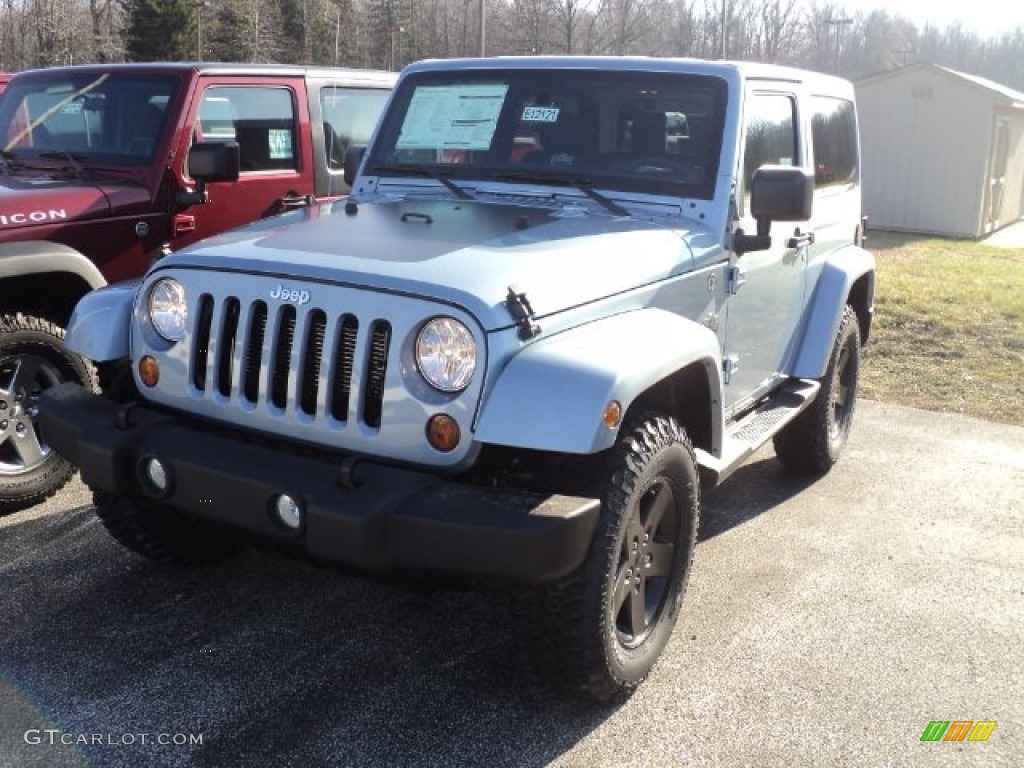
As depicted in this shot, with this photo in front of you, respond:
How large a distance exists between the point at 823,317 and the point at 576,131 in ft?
5.38

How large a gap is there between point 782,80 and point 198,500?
310 centimetres

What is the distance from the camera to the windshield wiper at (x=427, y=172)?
405 centimetres

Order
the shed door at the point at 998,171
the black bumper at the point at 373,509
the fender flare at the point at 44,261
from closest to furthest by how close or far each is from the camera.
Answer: the black bumper at the point at 373,509 → the fender flare at the point at 44,261 → the shed door at the point at 998,171

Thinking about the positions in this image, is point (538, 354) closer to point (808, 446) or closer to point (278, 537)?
point (278, 537)

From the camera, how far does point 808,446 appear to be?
17.2 ft

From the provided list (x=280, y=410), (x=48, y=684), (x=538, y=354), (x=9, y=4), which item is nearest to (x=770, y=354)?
(x=538, y=354)

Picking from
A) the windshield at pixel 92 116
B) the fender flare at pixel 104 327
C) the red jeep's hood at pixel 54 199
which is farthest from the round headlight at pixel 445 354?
the windshield at pixel 92 116

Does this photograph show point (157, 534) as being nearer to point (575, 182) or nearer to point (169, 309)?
point (169, 309)

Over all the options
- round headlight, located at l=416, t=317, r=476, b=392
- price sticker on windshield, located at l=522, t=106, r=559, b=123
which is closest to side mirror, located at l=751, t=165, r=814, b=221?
price sticker on windshield, located at l=522, t=106, r=559, b=123

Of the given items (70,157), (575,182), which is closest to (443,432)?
(575,182)

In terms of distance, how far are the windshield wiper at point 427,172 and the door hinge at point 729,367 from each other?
1166 mm

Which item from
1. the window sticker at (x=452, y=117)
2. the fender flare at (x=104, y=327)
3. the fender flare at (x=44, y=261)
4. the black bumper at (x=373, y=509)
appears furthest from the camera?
the fender flare at (x=44, y=261)

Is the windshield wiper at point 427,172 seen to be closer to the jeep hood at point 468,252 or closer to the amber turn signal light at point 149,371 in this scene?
the jeep hood at point 468,252

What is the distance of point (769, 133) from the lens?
427 centimetres
